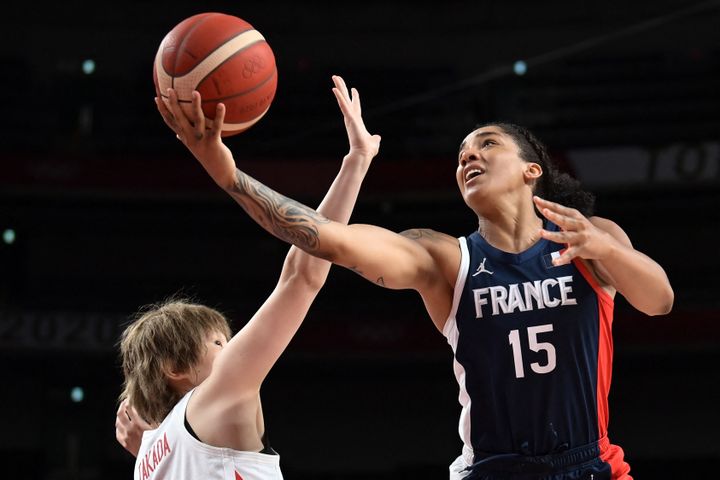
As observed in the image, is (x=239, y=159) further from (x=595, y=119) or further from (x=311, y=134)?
(x=595, y=119)

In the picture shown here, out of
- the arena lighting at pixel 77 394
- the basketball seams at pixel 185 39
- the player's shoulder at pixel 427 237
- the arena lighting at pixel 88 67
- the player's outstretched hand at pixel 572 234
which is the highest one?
the arena lighting at pixel 88 67

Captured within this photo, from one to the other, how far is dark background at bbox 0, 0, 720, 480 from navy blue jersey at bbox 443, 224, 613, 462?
735 centimetres

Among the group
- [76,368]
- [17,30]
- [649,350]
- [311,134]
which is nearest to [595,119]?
[649,350]

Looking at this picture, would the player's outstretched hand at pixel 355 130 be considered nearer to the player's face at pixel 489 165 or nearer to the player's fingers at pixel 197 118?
the player's face at pixel 489 165

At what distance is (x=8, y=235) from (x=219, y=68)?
30.7 ft

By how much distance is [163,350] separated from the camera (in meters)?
2.28

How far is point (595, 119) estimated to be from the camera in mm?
10461

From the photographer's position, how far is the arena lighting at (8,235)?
1088 cm

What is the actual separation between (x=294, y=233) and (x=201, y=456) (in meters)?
0.58

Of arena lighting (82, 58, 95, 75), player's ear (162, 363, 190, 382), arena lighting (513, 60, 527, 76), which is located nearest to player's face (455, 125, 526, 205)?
player's ear (162, 363, 190, 382)

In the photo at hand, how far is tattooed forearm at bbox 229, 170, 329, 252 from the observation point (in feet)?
7.27

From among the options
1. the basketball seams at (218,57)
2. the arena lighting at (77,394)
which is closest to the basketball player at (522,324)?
the basketball seams at (218,57)

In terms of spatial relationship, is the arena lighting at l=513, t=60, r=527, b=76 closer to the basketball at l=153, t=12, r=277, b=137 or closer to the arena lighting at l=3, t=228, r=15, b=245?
the arena lighting at l=3, t=228, r=15, b=245

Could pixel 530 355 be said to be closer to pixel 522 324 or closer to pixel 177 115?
pixel 522 324
